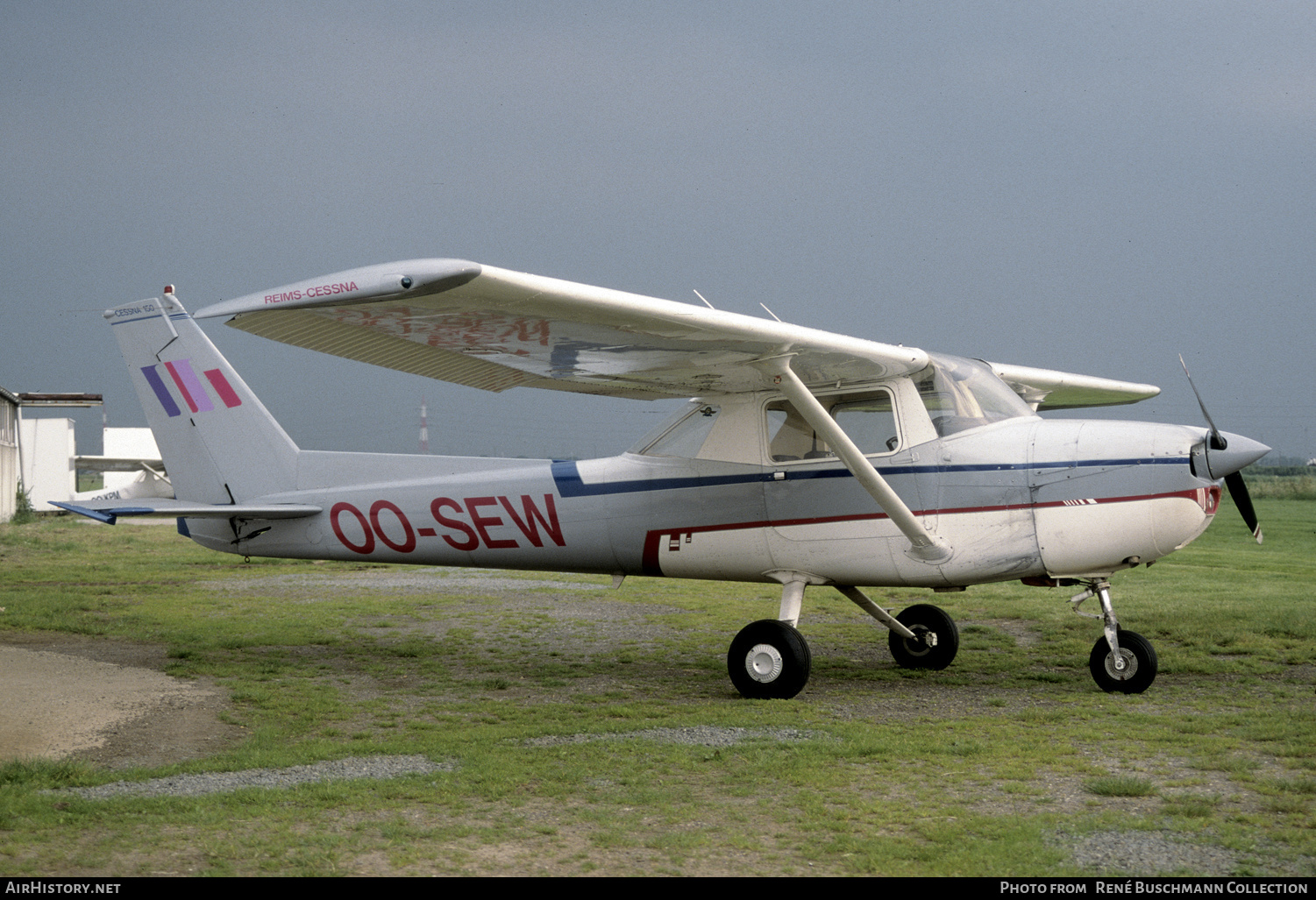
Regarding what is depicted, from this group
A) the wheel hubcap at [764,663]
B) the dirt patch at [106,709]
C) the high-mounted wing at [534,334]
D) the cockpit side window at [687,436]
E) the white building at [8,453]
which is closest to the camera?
the high-mounted wing at [534,334]

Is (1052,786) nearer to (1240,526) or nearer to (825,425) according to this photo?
(825,425)

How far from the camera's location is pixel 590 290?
6.58 m

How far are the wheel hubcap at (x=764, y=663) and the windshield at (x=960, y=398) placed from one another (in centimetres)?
221

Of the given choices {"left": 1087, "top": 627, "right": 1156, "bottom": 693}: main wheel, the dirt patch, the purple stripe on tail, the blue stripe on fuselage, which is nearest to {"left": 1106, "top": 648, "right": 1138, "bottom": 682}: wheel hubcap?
{"left": 1087, "top": 627, "right": 1156, "bottom": 693}: main wheel

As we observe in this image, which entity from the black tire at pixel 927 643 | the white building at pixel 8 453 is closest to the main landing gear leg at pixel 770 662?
the black tire at pixel 927 643

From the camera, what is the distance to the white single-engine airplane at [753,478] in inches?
292

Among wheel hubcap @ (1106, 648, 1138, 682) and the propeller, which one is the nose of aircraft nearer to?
the propeller

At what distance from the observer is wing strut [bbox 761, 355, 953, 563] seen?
26.2 feet

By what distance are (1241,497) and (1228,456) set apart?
83 cm

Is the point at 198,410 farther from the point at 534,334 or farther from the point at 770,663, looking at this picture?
the point at 770,663

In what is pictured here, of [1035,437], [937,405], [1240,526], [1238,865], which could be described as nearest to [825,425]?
[937,405]

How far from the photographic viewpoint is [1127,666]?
8.11m

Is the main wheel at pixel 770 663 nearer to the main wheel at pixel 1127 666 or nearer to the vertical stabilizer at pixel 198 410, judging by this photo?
the main wheel at pixel 1127 666
